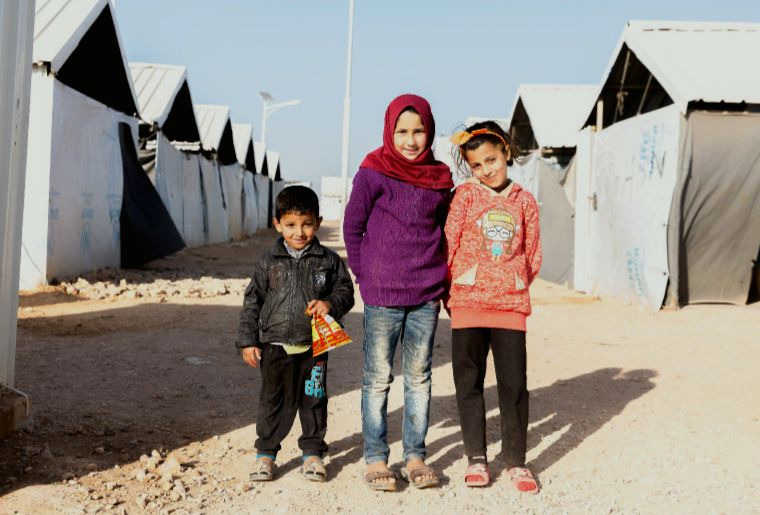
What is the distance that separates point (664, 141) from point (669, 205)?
0.77 meters

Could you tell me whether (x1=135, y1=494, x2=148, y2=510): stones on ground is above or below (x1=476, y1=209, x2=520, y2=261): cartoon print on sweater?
below

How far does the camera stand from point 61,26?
31.2 feet

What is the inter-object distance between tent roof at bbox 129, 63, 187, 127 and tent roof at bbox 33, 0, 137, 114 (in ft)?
11.0

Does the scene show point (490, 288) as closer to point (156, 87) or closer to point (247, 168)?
point (156, 87)

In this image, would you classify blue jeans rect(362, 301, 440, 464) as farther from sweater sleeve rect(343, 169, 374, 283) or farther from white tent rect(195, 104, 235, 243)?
white tent rect(195, 104, 235, 243)

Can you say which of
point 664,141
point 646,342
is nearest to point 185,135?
point 664,141

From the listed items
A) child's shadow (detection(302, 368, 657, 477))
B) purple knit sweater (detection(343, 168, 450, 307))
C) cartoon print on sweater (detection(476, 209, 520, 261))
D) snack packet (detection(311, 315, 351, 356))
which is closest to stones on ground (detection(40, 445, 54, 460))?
child's shadow (detection(302, 368, 657, 477))

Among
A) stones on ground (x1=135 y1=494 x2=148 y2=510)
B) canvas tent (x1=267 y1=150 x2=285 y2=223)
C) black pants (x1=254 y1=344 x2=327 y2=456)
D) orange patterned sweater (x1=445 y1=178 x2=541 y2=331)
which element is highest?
canvas tent (x1=267 y1=150 x2=285 y2=223)

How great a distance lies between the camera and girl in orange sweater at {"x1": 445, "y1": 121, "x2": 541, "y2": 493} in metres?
3.13

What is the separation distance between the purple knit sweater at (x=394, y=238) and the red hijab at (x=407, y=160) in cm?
3

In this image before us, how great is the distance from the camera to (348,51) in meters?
24.0

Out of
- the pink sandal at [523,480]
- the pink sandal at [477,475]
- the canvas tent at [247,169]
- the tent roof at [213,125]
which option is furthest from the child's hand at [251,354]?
the canvas tent at [247,169]

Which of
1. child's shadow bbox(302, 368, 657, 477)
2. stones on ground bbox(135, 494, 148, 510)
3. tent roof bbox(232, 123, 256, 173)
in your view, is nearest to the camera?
stones on ground bbox(135, 494, 148, 510)

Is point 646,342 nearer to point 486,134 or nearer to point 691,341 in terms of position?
point 691,341
